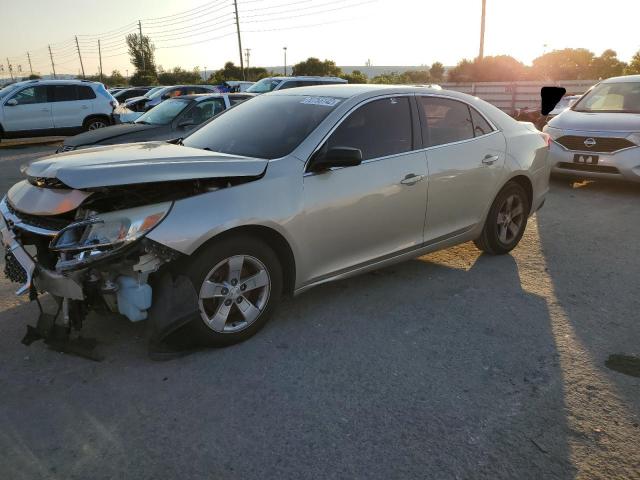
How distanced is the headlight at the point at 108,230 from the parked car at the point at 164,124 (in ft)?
17.4

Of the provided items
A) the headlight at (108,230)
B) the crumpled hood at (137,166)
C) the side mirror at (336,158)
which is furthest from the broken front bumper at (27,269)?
the side mirror at (336,158)

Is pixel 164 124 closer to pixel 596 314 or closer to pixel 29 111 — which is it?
pixel 596 314

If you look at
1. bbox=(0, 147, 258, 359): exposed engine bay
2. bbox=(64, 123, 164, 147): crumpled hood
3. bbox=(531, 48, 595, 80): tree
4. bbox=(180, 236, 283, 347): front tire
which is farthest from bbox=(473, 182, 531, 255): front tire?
bbox=(531, 48, 595, 80): tree

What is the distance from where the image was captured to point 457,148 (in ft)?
15.5

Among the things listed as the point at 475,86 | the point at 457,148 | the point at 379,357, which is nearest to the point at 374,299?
the point at 379,357

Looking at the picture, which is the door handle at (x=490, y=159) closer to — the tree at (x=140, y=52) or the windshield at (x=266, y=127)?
the windshield at (x=266, y=127)

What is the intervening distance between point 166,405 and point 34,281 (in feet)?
3.79

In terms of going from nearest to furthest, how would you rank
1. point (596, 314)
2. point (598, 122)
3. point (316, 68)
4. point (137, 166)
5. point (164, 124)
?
point (137, 166) → point (596, 314) → point (598, 122) → point (164, 124) → point (316, 68)

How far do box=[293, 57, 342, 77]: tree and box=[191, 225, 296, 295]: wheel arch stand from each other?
5087 centimetres

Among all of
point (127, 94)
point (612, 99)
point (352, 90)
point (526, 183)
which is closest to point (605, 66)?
point (127, 94)

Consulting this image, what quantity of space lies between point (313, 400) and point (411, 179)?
2.02 metres

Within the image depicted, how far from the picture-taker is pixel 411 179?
4.33m

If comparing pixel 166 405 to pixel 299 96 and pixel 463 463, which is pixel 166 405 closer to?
pixel 463 463

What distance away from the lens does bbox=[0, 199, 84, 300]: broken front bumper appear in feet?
10.4
